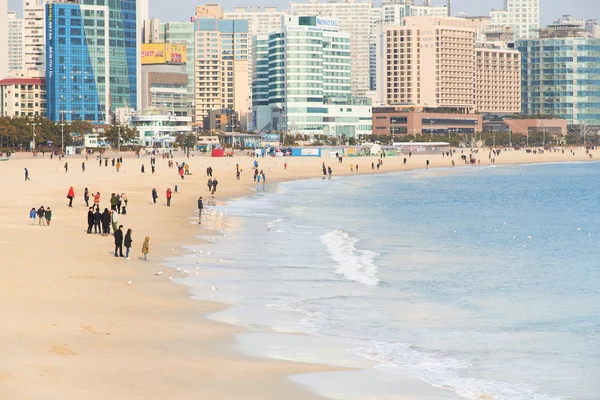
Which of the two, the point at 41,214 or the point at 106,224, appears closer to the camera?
the point at 106,224

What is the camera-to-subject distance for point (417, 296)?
104 ft

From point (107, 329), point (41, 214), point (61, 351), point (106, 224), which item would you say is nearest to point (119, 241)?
point (106, 224)

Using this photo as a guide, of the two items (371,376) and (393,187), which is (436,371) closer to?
(371,376)

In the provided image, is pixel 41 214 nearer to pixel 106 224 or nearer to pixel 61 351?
pixel 106 224

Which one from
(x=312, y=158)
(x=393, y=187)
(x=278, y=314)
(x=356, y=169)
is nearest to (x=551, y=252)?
(x=278, y=314)

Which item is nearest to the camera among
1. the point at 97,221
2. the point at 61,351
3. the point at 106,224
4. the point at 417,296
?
the point at 61,351

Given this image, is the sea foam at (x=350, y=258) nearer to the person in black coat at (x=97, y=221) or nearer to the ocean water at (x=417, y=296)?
the ocean water at (x=417, y=296)

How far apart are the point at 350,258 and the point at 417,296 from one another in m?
9.43

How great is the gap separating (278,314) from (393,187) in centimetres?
7846

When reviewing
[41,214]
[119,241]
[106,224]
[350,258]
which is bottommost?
[350,258]

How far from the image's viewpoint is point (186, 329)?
24.7m

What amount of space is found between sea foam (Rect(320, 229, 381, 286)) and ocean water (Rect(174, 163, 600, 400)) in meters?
0.05

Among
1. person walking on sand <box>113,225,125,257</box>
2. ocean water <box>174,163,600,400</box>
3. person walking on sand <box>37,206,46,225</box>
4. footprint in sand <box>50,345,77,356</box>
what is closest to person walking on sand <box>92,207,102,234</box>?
person walking on sand <box>37,206,46,225</box>

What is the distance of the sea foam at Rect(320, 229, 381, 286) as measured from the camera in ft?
117
